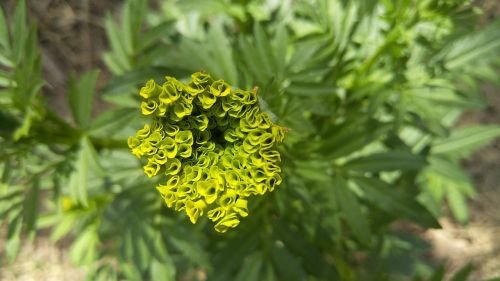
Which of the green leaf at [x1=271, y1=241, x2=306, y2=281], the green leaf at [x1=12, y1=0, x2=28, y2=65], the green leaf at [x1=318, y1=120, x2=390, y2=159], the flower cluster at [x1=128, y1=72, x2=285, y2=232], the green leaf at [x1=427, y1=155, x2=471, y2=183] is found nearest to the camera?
the flower cluster at [x1=128, y1=72, x2=285, y2=232]

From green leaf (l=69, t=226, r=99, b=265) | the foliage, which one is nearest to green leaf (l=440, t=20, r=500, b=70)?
the foliage

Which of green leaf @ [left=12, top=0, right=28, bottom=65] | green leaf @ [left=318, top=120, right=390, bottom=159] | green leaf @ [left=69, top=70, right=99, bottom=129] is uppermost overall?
green leaf @ [left=12, top=0, right=28, bottom=65]

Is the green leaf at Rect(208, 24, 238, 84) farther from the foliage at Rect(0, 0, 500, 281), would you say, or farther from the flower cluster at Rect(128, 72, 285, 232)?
the flower cluster at Rect(128, 72, 285, 232)

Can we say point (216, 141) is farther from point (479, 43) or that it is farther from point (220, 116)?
point (479, 43)

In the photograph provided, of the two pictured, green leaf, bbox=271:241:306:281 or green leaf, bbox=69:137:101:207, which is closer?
green leaf, bbox=69:137:101:207

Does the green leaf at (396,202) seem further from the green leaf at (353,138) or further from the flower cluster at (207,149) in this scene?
the flower cluster at (207,149)

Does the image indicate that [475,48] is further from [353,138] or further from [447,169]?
[447,169]
